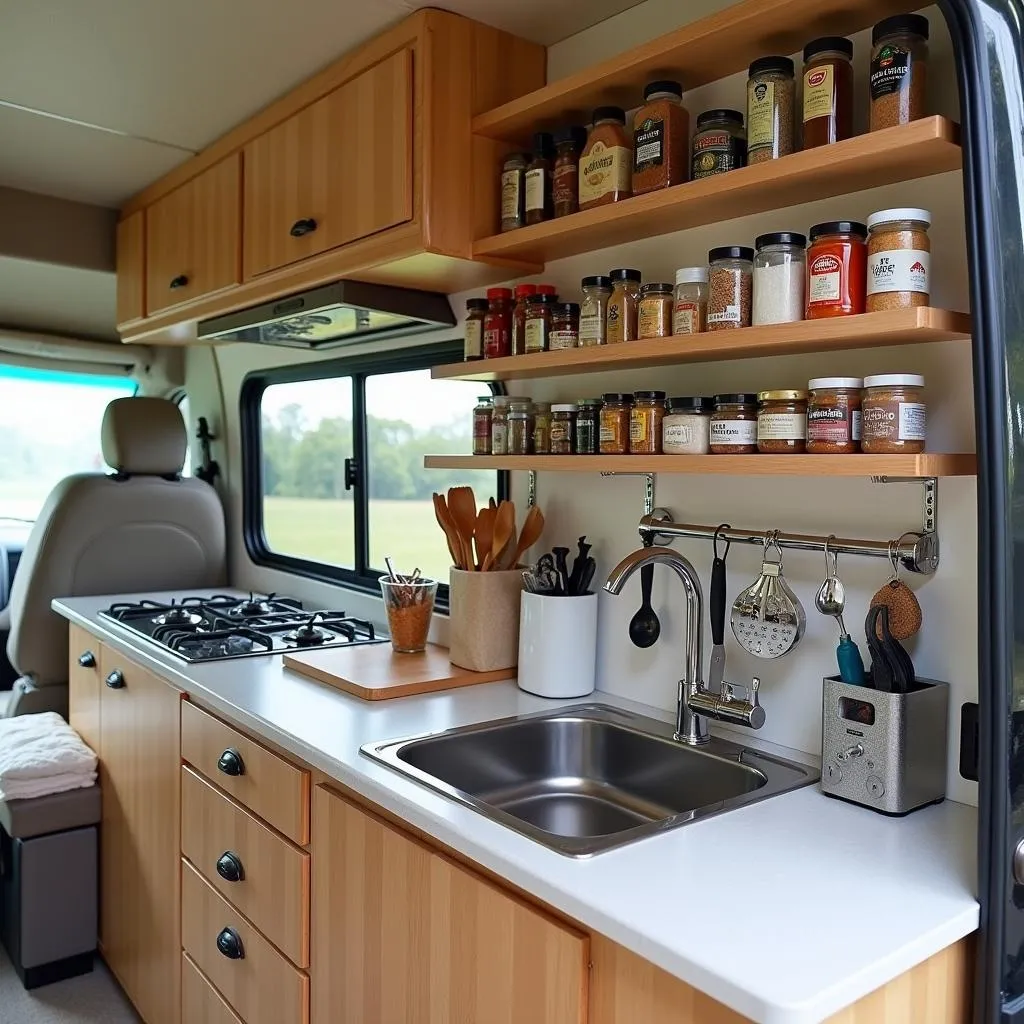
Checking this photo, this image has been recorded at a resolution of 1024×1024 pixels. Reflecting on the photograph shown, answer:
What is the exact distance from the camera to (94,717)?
263cm

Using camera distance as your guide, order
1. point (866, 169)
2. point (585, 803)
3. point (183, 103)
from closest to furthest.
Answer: point (866, 169) < point (585, 803) < point (183, 103)

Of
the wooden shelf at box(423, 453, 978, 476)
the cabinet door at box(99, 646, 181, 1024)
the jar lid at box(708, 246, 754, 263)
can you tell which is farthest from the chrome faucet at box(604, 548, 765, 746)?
the cabinet door at box(99, 646, 181, 1024)

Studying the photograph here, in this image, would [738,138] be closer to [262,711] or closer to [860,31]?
[860,31]

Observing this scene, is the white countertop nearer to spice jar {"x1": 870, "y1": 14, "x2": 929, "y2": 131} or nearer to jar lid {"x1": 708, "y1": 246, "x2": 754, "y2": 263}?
jar lid {"x1": 708, "y1": 246, "x2": 754, "y2": 263}

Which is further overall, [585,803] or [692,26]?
[585,803]

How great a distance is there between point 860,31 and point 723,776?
114 cm

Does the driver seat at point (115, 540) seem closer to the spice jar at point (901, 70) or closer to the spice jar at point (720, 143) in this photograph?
the spice jar at point (720, 143)

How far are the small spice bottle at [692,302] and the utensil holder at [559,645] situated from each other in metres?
0.61

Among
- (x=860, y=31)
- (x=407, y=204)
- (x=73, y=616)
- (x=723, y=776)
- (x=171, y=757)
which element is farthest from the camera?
A: (x=73, y=616)

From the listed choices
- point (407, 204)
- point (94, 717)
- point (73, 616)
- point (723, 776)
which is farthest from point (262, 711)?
point (73, 616)

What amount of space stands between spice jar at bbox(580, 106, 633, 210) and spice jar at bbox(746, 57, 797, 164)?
292 millimetres

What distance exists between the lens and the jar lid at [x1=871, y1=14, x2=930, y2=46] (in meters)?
1.19

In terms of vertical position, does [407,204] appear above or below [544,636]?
above

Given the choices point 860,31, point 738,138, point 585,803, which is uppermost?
point 860,31
